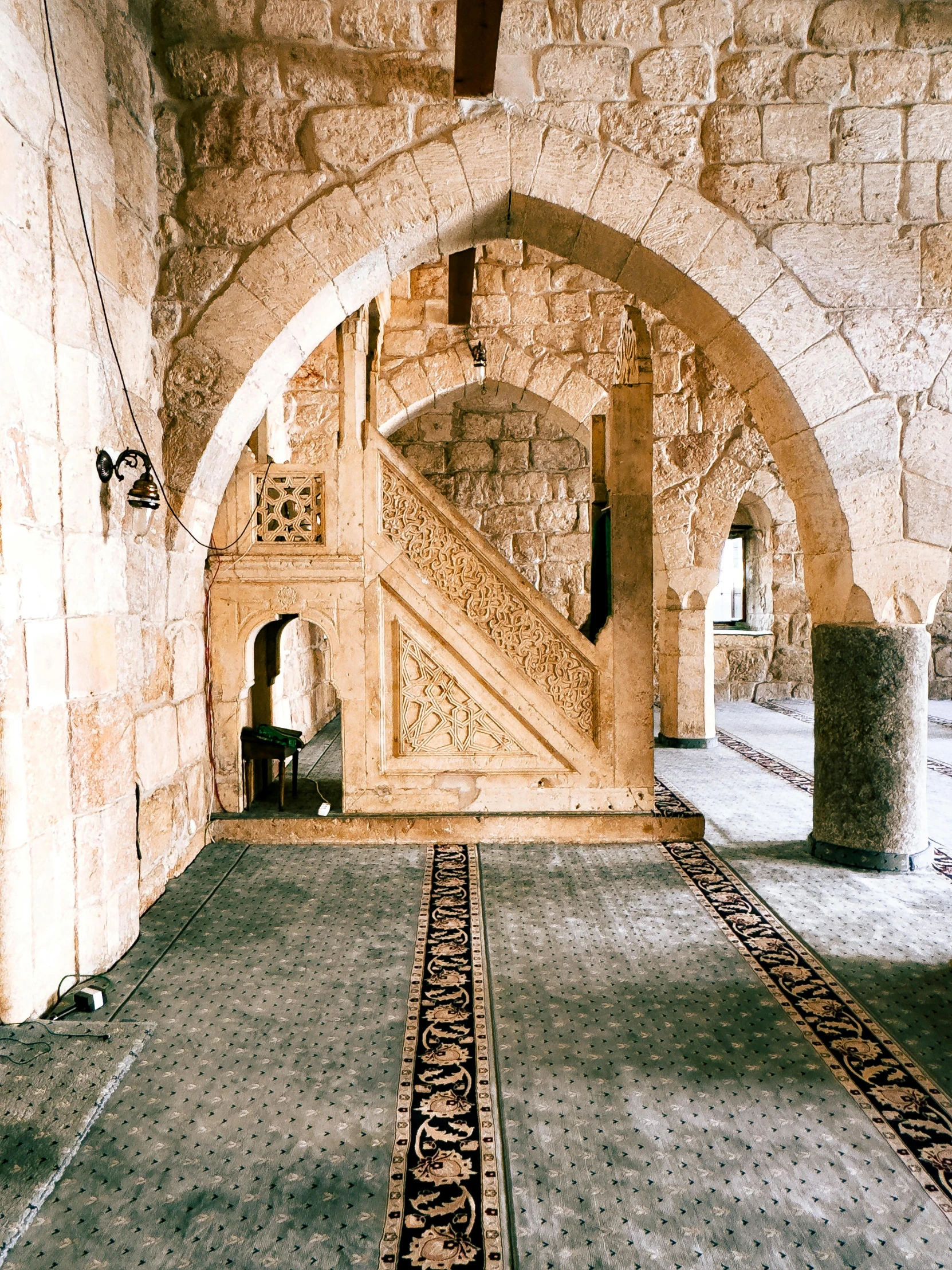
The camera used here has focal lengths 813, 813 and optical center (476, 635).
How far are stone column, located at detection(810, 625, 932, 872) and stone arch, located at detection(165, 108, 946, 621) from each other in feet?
0.45

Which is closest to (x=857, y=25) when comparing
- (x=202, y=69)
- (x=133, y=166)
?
(x=202, y=69)

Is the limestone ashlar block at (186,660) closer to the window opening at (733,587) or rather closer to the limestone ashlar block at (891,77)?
the limestone ashlar block at (891,77)

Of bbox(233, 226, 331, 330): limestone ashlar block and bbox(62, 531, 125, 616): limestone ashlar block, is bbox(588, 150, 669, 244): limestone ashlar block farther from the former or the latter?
bbox(62, 531, 125, 616): limestone ashlar block

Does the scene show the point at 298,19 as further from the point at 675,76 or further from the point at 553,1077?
the point at 553,1077

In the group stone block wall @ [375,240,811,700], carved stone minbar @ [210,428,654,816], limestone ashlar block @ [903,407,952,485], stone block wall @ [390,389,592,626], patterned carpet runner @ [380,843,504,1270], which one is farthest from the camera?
stone block wall @ [390,389,592,626]

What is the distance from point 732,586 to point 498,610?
644 centimetres

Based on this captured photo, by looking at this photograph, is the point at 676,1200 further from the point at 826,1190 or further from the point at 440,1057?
the point at 440,1057

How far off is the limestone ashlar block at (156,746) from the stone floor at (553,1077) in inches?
18.7

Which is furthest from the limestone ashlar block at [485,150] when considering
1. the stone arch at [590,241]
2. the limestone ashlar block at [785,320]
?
the limestone ashlar block at [785,320]

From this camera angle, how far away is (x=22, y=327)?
218 centimetres

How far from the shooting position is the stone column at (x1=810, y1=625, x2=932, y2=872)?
3.40 m

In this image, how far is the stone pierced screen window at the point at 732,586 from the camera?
9633mm

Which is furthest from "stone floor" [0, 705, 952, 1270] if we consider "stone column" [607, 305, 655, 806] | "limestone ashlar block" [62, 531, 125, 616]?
"limestone ashlar block" [62, 531, 125, 616]

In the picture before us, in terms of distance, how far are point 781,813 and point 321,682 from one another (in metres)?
4.27
